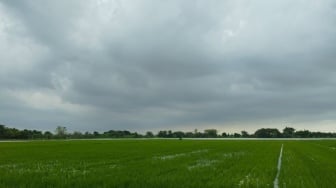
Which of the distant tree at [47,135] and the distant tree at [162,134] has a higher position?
the distant tree at [162,134]

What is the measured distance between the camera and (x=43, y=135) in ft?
489

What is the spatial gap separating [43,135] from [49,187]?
144838mm

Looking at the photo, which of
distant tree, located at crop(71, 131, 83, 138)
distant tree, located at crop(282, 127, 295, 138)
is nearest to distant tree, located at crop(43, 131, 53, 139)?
distant tree, located at crop(71, 131, 83, 138)

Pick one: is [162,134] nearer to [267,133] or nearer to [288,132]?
[267,133]

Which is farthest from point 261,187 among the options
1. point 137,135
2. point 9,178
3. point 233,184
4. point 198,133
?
point 198,133

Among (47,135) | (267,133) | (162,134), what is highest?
(162,134)

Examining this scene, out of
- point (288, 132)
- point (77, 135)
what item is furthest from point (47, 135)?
point (288, 132)

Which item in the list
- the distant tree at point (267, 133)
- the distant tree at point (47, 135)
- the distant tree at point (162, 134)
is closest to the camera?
the distant tree at point (47, 135)

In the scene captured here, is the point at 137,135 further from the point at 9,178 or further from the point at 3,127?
the point at 9,178

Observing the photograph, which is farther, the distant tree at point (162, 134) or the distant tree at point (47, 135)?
the distant tree at point (162, 134)

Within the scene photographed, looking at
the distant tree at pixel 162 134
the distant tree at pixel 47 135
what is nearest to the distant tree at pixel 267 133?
the distant tree at pixel 162 134

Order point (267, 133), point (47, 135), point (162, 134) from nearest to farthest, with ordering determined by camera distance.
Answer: point (47, 135)
point (267, 133)
point (162, 134)

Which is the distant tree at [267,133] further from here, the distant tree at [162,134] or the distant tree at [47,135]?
the distant tree at [47,135]

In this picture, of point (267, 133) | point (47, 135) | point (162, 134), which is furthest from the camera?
point (162, 134)
